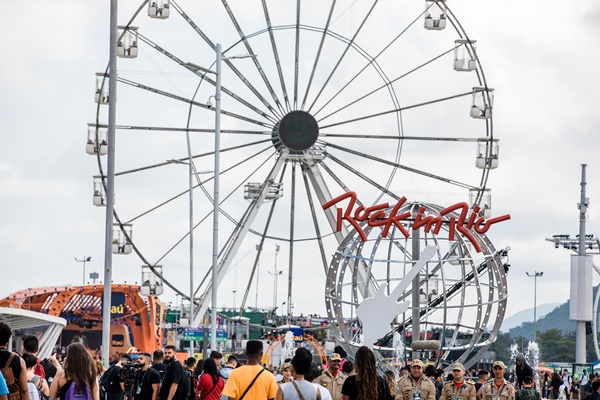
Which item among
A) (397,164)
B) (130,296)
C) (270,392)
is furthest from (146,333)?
(270,392)

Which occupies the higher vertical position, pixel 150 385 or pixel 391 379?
pixel 391 379

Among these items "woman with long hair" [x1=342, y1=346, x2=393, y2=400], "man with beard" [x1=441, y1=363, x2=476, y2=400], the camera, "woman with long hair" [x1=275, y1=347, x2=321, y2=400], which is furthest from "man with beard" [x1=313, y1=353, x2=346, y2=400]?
"woman with long hair" [x1=275, y1=347, x2=321, y2=400]

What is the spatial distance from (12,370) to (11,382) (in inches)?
4.5

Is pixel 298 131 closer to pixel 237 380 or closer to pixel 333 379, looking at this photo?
pixel 333 379

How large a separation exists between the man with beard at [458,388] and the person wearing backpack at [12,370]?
8.31 meters

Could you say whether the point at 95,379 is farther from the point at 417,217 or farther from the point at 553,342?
the point at 553,342

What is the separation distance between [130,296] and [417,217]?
41.6 m

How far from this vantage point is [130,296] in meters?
73.0

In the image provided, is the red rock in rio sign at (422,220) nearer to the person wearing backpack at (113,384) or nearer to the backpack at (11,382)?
the person wearing backpack at (113,384)

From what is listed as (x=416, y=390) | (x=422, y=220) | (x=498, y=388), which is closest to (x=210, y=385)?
(x=416, y=390)

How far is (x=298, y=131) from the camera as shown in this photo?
4584 cm

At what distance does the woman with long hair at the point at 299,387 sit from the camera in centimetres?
1248

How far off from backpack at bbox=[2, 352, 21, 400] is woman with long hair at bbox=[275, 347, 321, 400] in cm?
235

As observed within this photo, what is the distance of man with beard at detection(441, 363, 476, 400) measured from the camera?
1934 cm
